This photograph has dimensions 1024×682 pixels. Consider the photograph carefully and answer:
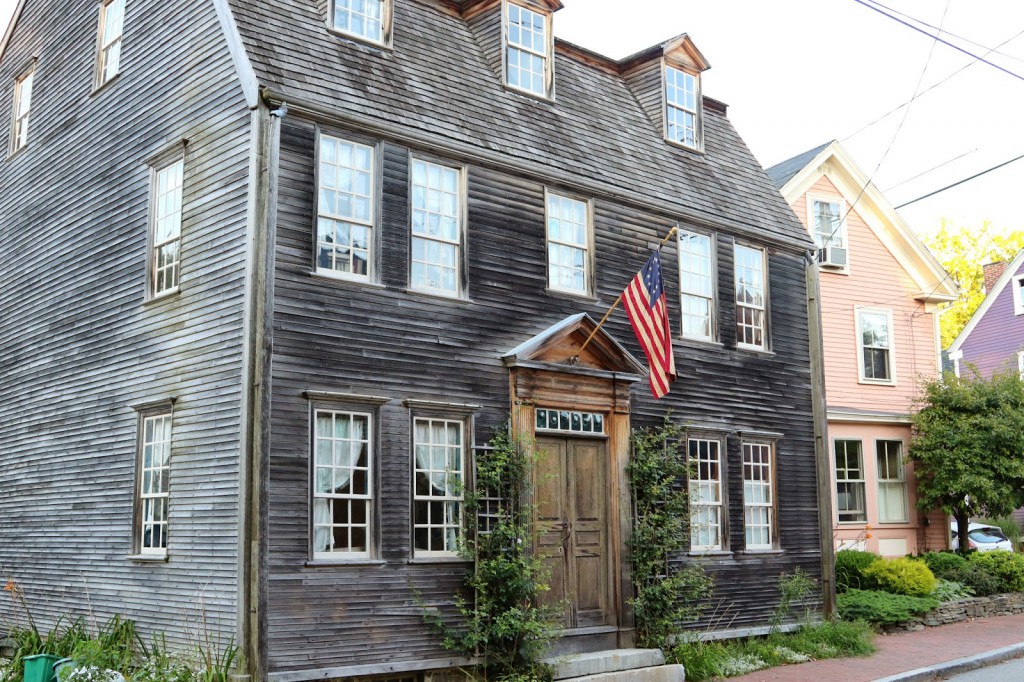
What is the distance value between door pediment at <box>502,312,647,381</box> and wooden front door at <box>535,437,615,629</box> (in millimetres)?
1002

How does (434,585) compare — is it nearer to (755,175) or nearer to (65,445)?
(65,445)

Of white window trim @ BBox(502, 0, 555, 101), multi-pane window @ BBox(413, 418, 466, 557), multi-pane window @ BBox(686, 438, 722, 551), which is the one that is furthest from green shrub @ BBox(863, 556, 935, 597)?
white window trim @ BBox(502, 0, 555, 101)

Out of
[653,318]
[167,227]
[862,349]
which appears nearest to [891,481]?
[862,349]

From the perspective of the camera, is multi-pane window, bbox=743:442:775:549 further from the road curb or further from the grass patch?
the road curb

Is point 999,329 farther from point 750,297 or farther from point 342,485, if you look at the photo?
point 342,485

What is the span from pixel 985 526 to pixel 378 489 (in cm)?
2513

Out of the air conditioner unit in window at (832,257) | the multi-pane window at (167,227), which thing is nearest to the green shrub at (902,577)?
the air conditioner unit in window at (832,257)

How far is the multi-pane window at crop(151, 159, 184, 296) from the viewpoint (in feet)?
42.6

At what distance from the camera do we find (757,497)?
56.0 feet

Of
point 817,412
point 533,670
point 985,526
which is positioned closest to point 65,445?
point 533,670

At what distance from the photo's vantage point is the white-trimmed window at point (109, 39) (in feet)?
49.0

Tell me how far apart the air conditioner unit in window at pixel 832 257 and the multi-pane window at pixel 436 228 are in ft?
42.6

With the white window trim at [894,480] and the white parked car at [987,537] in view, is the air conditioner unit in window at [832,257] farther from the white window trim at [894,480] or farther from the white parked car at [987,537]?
the white parked car at [987,537]

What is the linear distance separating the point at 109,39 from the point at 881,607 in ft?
48.9
